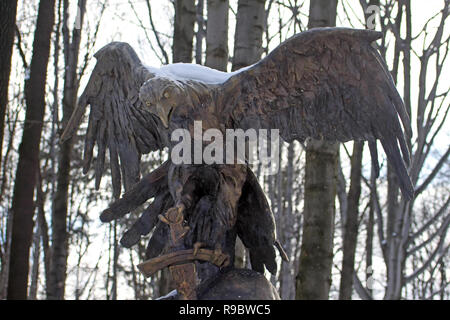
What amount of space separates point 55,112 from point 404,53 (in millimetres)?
6521

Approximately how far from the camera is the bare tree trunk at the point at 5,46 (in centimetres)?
703

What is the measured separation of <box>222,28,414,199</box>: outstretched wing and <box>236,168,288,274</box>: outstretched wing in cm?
45

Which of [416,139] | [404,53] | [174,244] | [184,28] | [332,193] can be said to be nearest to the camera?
[174,244]

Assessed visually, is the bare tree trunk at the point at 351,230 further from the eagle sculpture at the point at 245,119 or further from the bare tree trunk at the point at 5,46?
the eagle sculpture at the point at 245,119

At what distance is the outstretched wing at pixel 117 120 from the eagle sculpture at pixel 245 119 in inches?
1.5

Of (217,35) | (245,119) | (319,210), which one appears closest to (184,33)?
(217,35)

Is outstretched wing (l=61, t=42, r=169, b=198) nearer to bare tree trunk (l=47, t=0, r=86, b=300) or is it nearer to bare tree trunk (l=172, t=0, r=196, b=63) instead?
bare tree trunk (l=172, t=0, r=196, b=63)

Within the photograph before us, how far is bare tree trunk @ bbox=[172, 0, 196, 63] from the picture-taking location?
26.3ft

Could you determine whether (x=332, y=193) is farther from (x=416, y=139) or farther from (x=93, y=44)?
(x=93, y=44)

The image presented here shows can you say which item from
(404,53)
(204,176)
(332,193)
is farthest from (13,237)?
(404,53)

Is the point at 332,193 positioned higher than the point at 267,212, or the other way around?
the point at 332,193

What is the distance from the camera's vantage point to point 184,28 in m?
8.09

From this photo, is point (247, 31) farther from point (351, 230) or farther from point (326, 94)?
point (351, 230)

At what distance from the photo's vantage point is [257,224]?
429 centimetres
